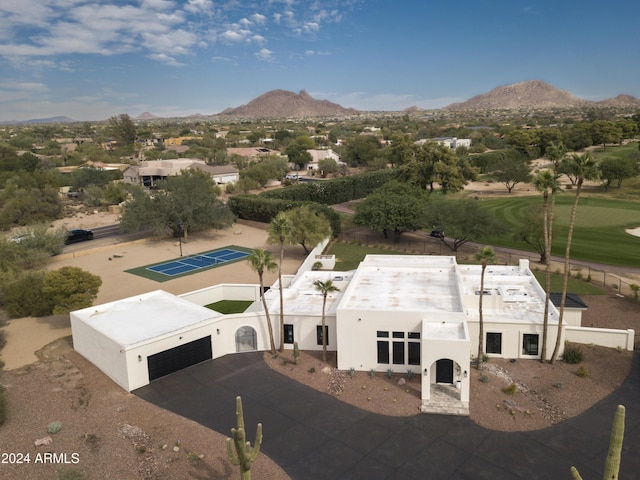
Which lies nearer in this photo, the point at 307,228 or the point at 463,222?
the point at 463,222

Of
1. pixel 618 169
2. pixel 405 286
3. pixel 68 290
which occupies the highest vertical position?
pixel 618 169

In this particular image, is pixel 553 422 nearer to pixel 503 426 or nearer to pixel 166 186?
pixel 503 426

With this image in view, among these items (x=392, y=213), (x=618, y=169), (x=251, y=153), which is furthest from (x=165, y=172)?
(x=618, y=169)

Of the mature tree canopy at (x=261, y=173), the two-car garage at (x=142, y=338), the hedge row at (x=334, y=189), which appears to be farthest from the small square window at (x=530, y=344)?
the mature tree canopy at (x=261, y=173)

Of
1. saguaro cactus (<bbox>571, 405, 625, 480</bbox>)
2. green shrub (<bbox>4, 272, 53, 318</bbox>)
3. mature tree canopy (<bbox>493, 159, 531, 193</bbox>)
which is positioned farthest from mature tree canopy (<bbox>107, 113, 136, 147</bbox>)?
saguaro cactus (<bbox>571, 405, 625, 480</bbox>)

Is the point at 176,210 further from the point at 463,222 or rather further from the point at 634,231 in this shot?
the point at 634,231

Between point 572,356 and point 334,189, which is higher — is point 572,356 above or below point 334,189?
below
